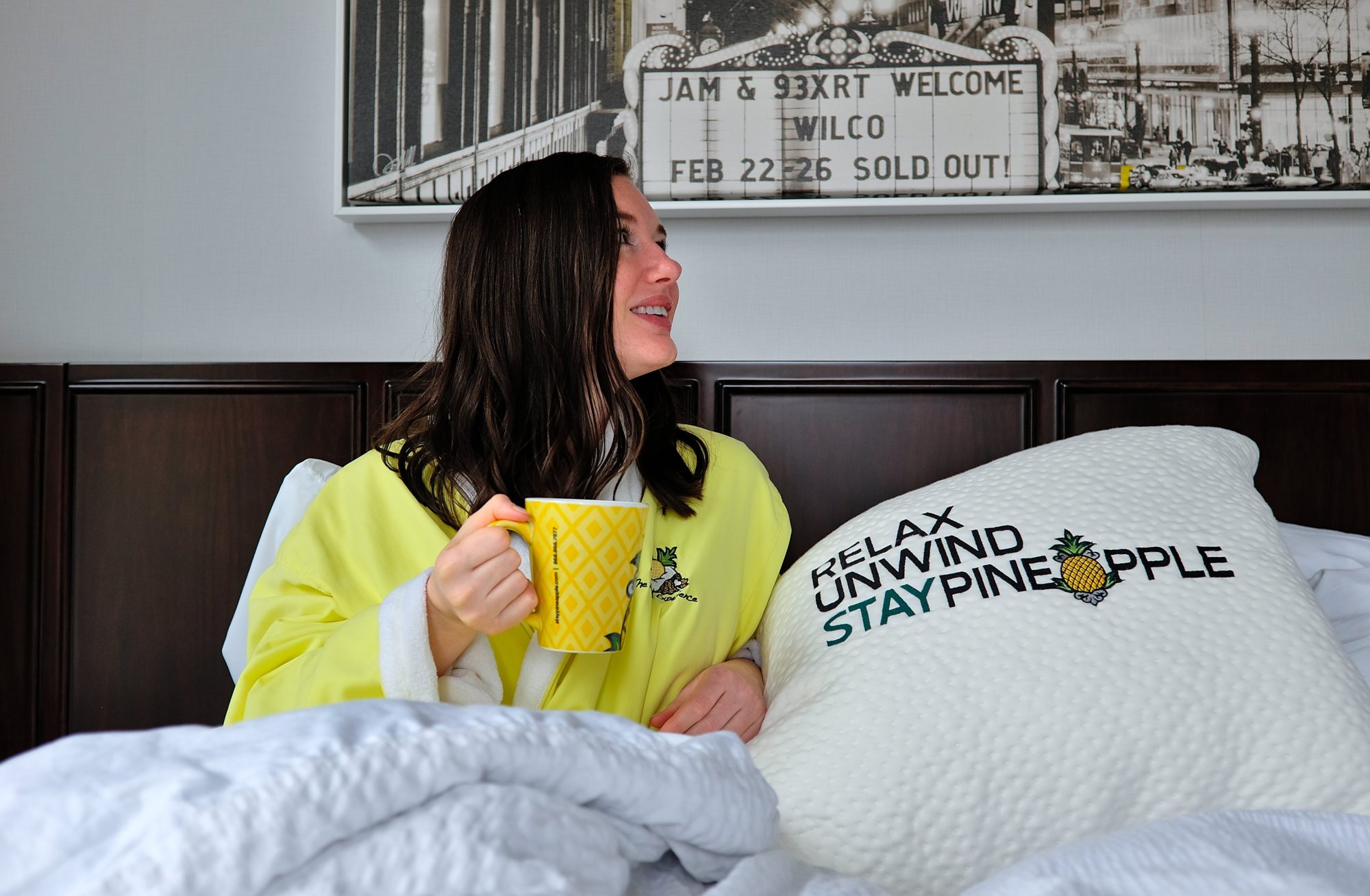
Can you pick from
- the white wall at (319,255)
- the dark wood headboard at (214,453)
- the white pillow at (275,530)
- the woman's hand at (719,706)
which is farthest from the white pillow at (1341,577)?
the white pillow at (275,530)

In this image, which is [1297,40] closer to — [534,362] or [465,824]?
[534,362]

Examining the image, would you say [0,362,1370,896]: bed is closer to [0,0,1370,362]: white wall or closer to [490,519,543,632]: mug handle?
[0,0,1370,362]: white wall

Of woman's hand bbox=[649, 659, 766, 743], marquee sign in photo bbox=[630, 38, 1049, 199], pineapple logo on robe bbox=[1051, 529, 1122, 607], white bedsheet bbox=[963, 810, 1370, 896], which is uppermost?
marquee sign in photo bbox=[630, 38, 1049, 199]

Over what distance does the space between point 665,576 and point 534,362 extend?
0.85ft

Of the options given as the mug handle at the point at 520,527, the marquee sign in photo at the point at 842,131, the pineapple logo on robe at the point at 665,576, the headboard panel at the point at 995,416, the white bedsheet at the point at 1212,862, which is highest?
the marquee sign in photo at the point at 842,131

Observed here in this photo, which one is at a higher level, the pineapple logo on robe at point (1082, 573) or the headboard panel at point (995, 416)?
the headboard panel at point (995, 416)

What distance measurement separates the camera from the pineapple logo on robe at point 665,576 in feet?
3.27

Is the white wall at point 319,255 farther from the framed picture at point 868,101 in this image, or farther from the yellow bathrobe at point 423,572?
the yellow bathrobe at point 423,572

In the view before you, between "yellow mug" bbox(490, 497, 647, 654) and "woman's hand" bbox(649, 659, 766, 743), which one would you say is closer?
"yellow mug" bbox(490, 497, 647, 654)

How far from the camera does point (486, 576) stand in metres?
0.68

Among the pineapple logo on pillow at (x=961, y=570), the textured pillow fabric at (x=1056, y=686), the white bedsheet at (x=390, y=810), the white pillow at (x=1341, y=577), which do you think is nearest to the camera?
the white bedsheet at (x=390, y=810)

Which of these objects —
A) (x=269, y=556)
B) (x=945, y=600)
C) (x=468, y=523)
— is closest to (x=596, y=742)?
(x=468, y=523)

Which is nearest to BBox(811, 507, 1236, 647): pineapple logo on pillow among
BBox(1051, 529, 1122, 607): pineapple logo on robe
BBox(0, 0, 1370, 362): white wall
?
BBox(1051, 529, 1122, 607): pineapple logo on robe

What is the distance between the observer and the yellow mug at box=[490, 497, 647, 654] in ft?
2.23
